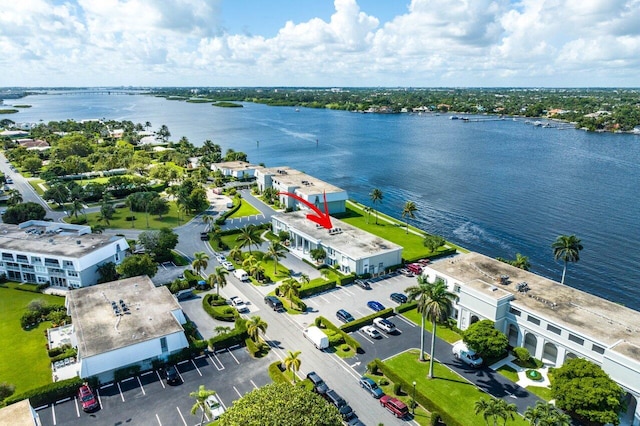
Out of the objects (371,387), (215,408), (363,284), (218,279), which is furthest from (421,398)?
(218,279)

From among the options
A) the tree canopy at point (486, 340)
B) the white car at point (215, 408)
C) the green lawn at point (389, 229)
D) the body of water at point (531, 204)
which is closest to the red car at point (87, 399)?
the white car at point (215, 408)

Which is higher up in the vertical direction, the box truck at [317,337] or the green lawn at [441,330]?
the box truck at [317,337]

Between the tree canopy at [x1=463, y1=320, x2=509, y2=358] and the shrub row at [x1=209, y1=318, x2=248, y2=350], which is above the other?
the tree canopy at [x1=463, y1=320, x2=509, y2=358]

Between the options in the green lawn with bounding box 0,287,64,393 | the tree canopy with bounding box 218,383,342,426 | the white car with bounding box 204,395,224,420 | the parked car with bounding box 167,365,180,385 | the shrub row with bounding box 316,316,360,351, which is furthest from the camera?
the shrub row with bounding box 316,316,360,351

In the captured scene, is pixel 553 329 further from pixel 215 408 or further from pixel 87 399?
pixel 87 399

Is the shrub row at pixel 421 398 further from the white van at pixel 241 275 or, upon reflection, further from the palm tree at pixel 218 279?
the white van at pixel 241 275

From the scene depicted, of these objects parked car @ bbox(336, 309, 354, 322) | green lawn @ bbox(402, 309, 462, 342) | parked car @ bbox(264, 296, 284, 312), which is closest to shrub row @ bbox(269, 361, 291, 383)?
parked car @ bbox(336, 309, 354, 322)

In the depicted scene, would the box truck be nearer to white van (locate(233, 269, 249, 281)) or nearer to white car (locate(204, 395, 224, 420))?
white car (locate(204, 395, 224, 420))
